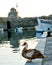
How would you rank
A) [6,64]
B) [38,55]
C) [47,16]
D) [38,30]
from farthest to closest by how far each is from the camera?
1. [47,16]
2. [38,30]
3. [6,64]
4. [38,55]

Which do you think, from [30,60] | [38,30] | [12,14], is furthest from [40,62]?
[12,14]

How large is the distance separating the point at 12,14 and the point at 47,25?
57.1m

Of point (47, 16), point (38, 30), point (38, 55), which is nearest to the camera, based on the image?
point (38, 55)

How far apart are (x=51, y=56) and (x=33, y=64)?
5.62 feet

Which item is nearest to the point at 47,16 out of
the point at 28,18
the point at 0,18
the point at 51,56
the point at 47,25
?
the point at 28,18

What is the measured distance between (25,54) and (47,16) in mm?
76759

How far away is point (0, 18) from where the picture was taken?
92.6 metres

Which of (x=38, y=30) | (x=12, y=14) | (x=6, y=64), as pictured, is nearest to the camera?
(x=6, y=64)

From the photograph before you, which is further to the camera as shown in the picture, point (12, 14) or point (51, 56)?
point (12, 14)

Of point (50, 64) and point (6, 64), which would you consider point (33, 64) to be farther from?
point (6, 64)

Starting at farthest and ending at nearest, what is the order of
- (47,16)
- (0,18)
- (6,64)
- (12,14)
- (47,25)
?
1. (12,14)
2. (0,18)
3. (47,16)
4. (47,25)
5. (6,64)

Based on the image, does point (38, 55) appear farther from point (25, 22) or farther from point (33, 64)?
point (25, 22)

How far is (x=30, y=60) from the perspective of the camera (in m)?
9.15

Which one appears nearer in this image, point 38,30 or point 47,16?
point 38,30
